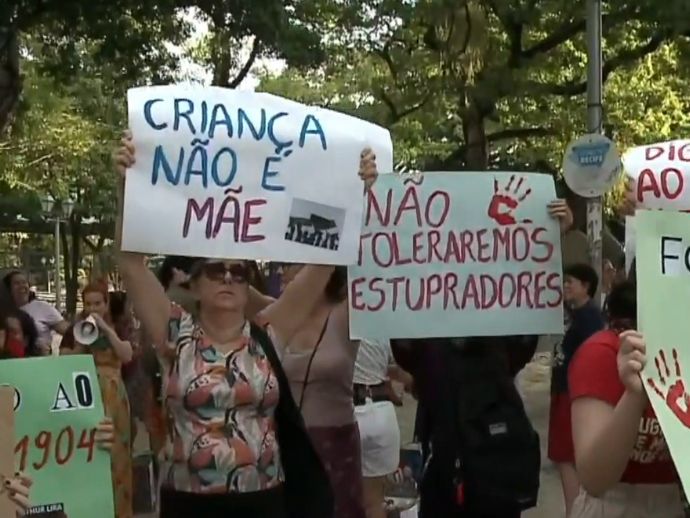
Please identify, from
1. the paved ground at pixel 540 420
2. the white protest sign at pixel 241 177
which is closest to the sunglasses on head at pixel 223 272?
the white protest sign at pixel 241 177

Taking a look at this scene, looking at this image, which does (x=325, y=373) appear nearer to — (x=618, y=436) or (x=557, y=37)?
(x=618, y=436)

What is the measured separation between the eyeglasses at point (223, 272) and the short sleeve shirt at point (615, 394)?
1229 millimetres

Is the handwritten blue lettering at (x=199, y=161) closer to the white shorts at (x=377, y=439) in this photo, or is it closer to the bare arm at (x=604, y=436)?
the bare arm at (x=604, y=436)

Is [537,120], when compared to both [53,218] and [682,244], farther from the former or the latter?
[682,244]

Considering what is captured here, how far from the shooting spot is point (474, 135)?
48.7 feet

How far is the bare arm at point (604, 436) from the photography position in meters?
2.58

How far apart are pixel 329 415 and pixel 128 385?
1.81 metres

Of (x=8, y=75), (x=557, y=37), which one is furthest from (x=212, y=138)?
(x=557, y=37)

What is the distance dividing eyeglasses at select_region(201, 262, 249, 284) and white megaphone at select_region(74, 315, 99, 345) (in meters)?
1.49

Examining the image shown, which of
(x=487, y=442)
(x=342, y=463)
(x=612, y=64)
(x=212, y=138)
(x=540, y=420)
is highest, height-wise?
(x=612, y=64)

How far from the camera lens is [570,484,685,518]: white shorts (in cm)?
291

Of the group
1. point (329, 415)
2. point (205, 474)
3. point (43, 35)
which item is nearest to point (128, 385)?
point (329, 415)

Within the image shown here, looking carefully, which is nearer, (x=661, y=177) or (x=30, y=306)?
(x=661, y=177)

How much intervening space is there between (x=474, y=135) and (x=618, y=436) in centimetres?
1245
